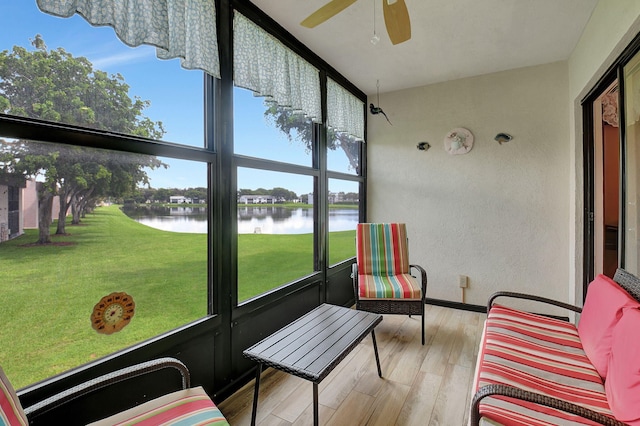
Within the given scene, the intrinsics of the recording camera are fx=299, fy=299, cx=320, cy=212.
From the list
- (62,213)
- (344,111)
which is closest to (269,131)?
(344,111)

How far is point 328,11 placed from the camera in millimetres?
1554

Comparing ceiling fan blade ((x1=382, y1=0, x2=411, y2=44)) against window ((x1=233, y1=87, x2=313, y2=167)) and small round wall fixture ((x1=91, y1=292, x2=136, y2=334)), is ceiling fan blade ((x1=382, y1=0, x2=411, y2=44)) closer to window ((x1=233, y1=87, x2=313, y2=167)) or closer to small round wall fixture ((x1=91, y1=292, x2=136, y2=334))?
window ((x1=233, y1=87, x2=313, y2=167))

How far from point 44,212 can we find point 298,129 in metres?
2.10

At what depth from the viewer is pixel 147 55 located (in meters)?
1.66

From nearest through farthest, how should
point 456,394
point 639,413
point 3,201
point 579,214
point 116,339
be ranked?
point 639,413 < point 3,201 < point 116,339 < point 456,394 < point 579,214

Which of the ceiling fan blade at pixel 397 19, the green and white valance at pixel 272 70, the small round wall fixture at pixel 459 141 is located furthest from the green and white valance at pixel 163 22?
the small round wall fixture at pixel 459 141

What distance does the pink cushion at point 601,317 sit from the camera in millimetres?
1400

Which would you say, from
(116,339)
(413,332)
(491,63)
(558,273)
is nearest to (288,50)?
(491,63)

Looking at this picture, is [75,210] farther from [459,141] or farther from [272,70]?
[459,141]

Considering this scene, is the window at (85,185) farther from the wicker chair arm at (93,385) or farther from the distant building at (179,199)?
the wicker chair arm at (93,385)

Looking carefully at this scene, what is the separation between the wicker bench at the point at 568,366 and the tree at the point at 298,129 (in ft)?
7.33

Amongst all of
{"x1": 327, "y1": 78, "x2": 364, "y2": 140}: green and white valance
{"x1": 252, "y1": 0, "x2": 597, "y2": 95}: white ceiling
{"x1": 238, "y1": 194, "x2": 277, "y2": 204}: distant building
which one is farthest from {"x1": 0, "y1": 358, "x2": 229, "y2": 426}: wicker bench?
{"x1": 327, "y1": 78, "x2": 364, "y2": 140}: green and white valance

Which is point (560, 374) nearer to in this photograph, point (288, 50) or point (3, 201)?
point (3, 201)

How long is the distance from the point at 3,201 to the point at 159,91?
92 cm
